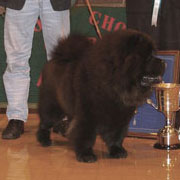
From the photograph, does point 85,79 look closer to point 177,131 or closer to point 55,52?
point 55,52

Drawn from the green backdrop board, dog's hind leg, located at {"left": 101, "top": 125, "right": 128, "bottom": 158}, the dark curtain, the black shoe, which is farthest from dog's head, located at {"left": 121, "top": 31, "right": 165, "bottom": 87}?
the green backdrop board

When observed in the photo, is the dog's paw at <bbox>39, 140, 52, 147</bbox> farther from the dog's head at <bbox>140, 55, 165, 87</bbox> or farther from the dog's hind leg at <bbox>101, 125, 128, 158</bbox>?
the dog's head at <bbox>140, 55, 165, 87</bbox>

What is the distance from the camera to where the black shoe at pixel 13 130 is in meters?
3.14

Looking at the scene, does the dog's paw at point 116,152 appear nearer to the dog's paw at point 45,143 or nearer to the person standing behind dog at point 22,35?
the dog's paw at point 45,143

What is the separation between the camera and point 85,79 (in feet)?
7.98

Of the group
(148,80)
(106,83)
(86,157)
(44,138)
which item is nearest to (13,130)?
(44,138)

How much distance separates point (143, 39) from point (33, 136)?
4.21 ft

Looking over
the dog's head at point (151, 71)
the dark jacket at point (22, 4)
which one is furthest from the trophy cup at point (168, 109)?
the dark jacket at point (22, 4)

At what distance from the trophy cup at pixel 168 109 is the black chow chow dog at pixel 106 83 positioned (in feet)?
1.17

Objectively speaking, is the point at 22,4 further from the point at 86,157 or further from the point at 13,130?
the point at 86,157

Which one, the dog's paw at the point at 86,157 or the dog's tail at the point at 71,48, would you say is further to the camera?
the dog's tail at the point at 71,48

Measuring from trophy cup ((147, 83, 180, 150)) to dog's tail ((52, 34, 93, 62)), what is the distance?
1.88ft

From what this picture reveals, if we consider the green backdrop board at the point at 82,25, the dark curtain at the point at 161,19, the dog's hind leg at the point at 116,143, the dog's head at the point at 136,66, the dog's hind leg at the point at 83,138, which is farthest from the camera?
the green backdrop board at the point at 82,25

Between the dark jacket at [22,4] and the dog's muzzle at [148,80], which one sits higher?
the dark jacket at [22,4]
